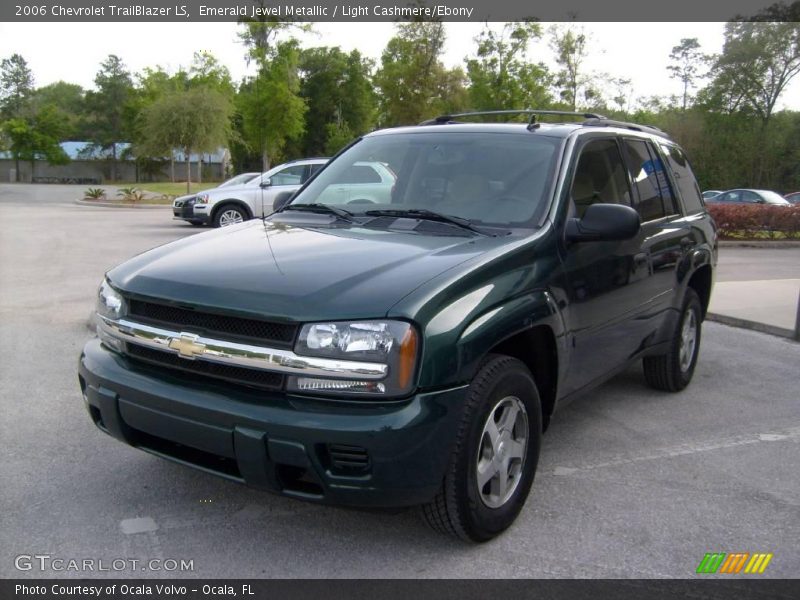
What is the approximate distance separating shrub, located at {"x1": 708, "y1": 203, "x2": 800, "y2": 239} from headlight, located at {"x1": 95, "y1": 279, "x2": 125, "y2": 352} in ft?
59.6

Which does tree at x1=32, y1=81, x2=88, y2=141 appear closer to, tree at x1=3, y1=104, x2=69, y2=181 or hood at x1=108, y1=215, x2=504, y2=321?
tree at x1=3, y1=104, x2=69, y2=181

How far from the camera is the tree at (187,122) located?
120ft

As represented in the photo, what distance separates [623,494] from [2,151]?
8009 cm

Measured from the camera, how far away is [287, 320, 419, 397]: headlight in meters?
2.85

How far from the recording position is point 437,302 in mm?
2980

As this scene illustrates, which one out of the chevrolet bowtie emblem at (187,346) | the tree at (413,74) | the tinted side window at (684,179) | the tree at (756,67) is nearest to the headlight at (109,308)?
the chevrolet bowtie emblem at (187,346)

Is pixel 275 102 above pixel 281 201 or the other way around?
above

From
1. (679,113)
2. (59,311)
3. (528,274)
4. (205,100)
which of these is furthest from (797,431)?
(679,113)

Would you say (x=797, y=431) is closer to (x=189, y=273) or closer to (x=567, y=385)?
(x=567, y=385)

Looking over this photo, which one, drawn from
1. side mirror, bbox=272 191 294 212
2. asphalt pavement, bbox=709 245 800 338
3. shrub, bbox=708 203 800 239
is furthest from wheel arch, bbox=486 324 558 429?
shrub, bbox=708 203 800 239

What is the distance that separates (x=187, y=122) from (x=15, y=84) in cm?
6026

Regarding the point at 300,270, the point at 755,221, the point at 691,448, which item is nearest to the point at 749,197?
the point at 755,221

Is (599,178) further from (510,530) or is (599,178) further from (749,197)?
(749,197)

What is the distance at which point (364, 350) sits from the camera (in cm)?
287
